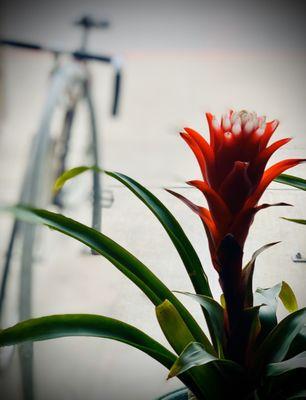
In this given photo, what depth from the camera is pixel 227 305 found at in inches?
17.0

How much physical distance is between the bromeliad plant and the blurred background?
26 cm

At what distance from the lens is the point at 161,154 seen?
0.91 m

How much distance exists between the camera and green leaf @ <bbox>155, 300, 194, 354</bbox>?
15.6 inches

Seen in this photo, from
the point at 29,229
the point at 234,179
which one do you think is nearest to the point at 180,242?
the point at 234,179

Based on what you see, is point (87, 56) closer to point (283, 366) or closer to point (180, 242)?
point (180, 242)

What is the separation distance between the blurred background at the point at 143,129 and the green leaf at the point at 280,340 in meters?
0.26

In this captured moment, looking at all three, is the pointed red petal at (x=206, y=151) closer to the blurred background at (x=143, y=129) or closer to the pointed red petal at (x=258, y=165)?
the pointed red petal at (x=258, y=165)

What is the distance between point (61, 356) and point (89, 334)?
1.40 feet

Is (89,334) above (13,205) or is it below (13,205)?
below

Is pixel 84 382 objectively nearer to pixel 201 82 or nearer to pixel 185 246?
pixel 185 246

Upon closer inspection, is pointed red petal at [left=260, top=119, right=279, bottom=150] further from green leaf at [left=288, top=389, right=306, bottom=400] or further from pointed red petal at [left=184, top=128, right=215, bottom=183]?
green leaf at [left=288, top=389, right=306, bottom=400]

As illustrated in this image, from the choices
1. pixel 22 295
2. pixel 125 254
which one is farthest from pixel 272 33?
pixel 22 295

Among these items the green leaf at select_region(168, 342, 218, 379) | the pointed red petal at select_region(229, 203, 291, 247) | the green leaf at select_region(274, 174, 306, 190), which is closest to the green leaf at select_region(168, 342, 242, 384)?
the green leaf at select_region(168, 342, 218, 379)

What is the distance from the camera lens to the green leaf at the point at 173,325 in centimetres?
40
